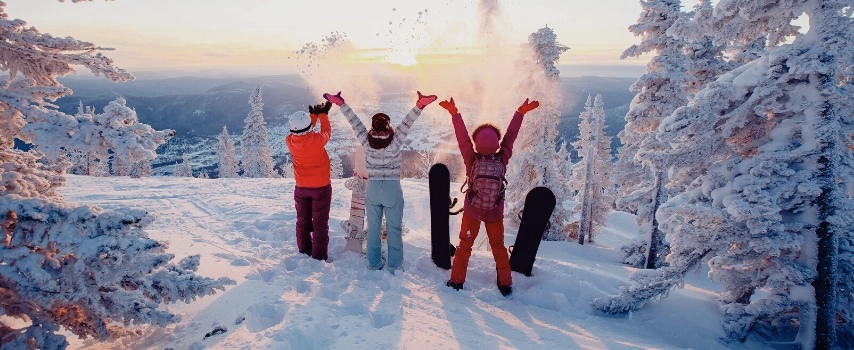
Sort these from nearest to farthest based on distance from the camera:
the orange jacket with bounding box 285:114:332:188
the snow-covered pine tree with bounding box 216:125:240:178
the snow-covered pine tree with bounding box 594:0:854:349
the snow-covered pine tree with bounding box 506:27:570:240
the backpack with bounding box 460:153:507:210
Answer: the snow-covered pine tree with bounding box 594:0:854:349 → the backpack with bounding box 460:153:507:210 → the orange jacket with bounding box 285:114:332:188 → the snow-covered pine tree with bounding box 506:27:570:240 → the snow-covered pine tree with bounding box 216:125:240:178

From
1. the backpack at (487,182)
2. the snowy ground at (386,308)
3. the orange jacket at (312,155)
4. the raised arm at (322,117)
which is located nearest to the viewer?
the snowy ground at (386,308)

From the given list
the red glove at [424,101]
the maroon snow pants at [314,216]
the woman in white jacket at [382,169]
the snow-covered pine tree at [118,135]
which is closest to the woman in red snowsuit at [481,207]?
the red glove at [424,101]

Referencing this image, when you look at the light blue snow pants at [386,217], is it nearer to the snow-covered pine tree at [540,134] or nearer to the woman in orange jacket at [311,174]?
the woman in orange jacket at [311,174]

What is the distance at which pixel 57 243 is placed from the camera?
11.7 feet

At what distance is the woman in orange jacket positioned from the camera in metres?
7.65

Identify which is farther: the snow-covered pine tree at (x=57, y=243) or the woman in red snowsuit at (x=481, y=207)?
the woman in red snowsuit at (x=481, y=207)

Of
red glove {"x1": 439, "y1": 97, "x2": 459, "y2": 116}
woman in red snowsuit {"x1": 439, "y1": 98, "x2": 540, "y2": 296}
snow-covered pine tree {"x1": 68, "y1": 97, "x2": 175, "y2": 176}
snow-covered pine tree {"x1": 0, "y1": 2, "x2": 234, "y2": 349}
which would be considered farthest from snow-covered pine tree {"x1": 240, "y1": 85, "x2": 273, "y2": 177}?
snow-covered pine tree {"x1": 68, "y1": 97, "x2": 175, "y2": 176}

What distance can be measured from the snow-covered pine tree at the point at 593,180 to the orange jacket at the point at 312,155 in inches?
879

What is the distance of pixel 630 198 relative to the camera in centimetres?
1834

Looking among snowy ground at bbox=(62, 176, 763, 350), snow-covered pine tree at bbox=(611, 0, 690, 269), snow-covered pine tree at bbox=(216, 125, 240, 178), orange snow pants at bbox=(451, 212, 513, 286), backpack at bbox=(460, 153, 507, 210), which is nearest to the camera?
snowy ground at bbox=(62, 176, 763, 350)

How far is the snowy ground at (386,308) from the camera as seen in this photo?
4980 mm

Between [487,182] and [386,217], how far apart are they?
6.31 ft

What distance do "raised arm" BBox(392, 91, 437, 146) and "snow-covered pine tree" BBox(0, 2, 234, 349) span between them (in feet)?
12.8

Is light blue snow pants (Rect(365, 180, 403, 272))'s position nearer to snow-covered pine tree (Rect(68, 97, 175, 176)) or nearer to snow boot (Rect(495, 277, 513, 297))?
snow boot (Rect(495, 277, 513, 297))
